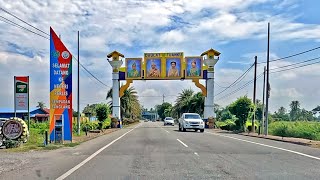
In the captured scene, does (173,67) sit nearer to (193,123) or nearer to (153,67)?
(153,67)

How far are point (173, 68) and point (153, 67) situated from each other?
282 centimetres

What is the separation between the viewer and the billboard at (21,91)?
22781 mm

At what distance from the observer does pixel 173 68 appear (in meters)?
53.9

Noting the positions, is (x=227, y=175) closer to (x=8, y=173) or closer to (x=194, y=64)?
(x=8, y=173)

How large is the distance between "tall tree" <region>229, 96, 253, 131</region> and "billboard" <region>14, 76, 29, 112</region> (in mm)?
24107

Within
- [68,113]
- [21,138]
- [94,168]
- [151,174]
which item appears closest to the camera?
[151,174]

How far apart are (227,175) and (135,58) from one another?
148ft

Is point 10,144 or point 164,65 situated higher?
point 164,65

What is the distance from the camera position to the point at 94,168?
1133 cm

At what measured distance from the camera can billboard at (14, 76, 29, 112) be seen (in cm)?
2278

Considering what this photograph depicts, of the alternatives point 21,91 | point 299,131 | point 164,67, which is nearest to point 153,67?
point 164,67

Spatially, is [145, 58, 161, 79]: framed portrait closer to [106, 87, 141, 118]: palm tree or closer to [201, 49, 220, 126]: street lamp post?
[201, 49, 220, 126]: street lamp post

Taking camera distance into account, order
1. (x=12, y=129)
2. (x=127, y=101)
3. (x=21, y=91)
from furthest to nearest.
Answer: (x=127, y=101)
(x=21, y=91)
(x=12, y=129)

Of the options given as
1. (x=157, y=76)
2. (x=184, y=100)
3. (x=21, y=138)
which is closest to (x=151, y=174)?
(x=21, y=138)
